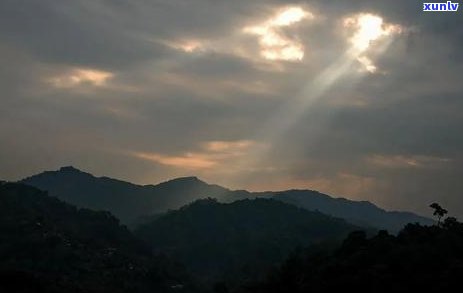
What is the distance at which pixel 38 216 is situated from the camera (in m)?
195

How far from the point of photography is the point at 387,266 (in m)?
78.5

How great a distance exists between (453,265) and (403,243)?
17.0m

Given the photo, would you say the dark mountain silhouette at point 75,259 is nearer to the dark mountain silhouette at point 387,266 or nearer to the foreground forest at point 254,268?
the foreground forest at point 254,268

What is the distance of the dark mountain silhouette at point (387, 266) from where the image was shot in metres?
73.1

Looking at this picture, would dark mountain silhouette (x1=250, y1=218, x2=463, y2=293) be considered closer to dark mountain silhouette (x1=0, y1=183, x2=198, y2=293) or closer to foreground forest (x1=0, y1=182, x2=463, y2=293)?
foreground forest (x1=0, y1=182, x2=463, y2=293)

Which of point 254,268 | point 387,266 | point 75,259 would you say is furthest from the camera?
point 254,268

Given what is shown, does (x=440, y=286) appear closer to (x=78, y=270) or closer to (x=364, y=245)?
(x=364, y=245)

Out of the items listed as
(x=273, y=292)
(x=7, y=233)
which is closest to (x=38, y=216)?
(x=7, y=233)

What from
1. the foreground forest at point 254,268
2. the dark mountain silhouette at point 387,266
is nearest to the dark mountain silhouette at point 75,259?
the foreground forest at point 254,268

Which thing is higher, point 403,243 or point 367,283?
point 403,243

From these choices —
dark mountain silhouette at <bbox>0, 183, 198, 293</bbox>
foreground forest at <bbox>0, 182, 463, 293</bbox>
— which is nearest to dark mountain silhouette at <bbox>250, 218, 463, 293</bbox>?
foreground forest at <bbox>0, 182, 463, 293</bbox>

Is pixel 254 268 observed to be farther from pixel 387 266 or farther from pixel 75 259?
pixel 387 266

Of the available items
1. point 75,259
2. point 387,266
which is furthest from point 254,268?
point 387,266

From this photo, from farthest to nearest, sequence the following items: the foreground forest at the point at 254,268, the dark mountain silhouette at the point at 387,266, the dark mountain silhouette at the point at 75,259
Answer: the dark mountain silhouette at the point at 75,259 < the foreground forest at the point at 254,268 < the dark mountain silhouette at the point at 387,266
